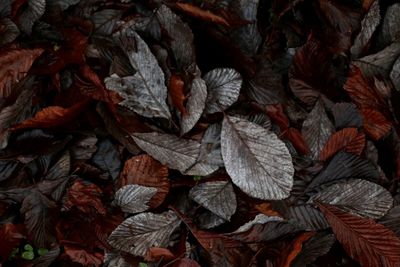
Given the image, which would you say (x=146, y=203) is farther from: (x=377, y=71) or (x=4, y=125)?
(x=377, y=71)

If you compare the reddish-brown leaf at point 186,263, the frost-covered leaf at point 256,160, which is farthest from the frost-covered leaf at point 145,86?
the reddish-brown leaf at point 186,263

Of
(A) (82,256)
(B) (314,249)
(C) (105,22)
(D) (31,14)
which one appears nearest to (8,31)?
(D) (31,14)

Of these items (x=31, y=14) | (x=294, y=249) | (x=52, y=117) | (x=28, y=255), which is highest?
(x=31, y=14)

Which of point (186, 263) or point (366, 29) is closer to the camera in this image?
point (186, 263)

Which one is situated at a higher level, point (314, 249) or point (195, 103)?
point (195, 103)

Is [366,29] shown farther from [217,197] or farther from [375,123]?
[217,197]

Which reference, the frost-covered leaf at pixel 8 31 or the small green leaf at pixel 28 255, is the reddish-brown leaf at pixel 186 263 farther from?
the frost-covered leaf at pixel 8 31
